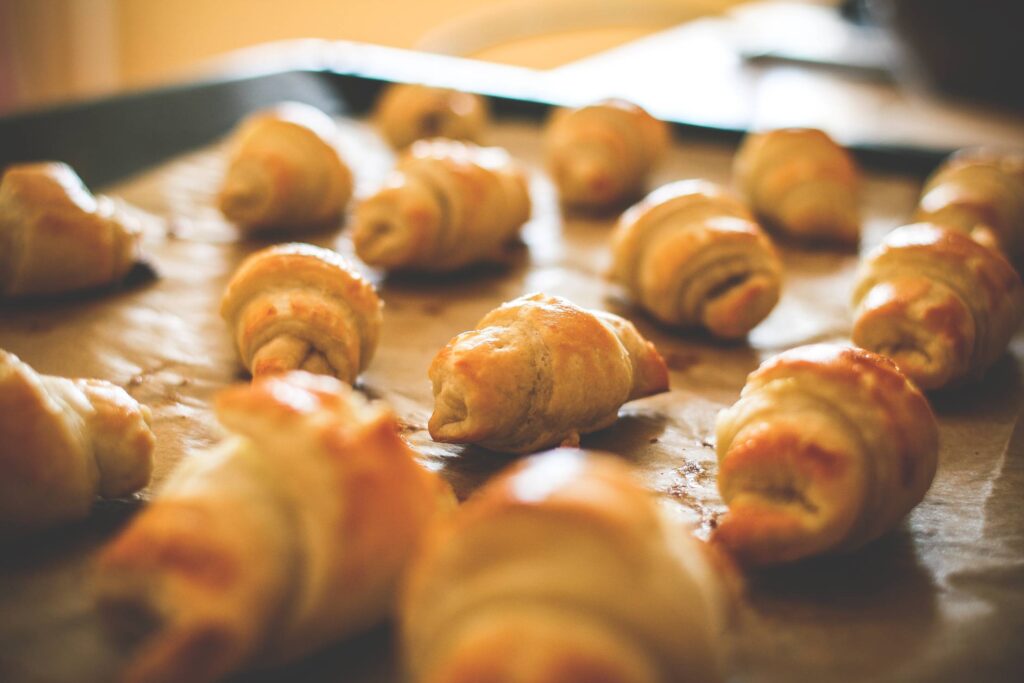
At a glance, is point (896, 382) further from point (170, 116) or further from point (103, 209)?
point (170, 116)

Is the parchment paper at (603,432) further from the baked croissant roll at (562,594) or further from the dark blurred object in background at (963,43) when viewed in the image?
the dark blurred object in background at (963,43)

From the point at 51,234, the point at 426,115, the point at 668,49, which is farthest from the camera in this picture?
the point at 668,49

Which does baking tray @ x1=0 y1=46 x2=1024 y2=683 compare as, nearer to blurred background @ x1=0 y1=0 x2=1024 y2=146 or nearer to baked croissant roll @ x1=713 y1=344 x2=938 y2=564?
baked croissant roll @ x1=713 y1=344 x2=938 y2=564

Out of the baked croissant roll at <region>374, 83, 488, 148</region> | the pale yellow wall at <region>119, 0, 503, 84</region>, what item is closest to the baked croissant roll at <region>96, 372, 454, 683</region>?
the baked croissant roll at <region>374, 83, 488, 148</region>

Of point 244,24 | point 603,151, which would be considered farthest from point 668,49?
point 244,24

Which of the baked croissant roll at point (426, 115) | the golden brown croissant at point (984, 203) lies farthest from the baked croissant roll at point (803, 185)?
the baked croissant roll at point (426, 115)

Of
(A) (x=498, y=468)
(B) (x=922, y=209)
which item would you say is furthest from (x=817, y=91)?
(A) (x=498, y=468)

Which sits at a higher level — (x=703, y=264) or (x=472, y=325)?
(x=703, y=264)

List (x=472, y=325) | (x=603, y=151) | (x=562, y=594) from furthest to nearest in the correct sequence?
(x=603, y=151)
(x=472, y=325)
(x=562, y=594)

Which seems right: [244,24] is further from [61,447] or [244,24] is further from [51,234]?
[61,447]
